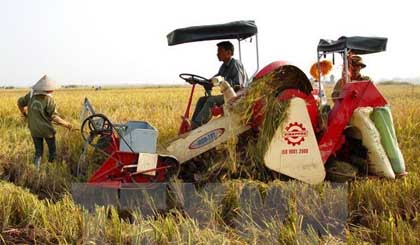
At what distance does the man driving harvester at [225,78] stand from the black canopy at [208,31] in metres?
0.54

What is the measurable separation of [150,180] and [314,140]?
173cm

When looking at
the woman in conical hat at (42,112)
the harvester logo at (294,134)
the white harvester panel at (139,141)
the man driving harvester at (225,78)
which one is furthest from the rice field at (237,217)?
the man driving harvester at (225,78)

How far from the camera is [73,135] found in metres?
6.95

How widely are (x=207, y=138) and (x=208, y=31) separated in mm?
1352

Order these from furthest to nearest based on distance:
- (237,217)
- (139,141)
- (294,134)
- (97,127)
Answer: (97,127) < (139,141) < (294,134) < (237,217)

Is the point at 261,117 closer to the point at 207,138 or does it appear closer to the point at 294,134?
the point at 294,134

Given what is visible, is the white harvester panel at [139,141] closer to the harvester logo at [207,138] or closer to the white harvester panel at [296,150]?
the harvester logo at [207,138]

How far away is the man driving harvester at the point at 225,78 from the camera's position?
562 centimetres

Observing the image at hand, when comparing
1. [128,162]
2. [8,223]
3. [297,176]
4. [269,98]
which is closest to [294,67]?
[269,98]

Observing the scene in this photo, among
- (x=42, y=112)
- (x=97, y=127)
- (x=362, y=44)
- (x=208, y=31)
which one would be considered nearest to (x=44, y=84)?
(x=42, y=112)

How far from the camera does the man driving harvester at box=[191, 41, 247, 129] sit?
18.4 feet

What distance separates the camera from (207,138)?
4781 millimetres

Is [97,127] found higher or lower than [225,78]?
lower

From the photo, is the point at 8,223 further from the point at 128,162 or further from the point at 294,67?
the point at 294,67
